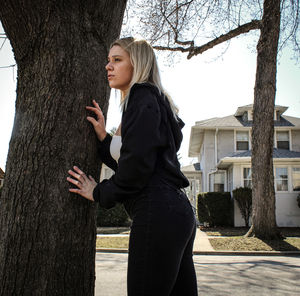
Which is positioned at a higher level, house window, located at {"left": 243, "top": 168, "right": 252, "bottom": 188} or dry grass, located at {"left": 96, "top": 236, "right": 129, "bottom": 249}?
house window, located at {"left": 243, "top": 168, "right": 252, "bottom": 188}

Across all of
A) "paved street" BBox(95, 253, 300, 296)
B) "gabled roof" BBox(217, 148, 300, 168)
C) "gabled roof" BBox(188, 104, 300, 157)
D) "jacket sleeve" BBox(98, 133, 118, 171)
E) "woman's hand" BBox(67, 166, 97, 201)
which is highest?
"gabled roof" BBox(188, 104, 300, 157)

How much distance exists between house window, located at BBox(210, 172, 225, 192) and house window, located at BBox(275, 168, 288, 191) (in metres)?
4.51

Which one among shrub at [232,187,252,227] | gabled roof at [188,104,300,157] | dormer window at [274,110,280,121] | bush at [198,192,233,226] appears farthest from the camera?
dormer window at [274,110,280,121]

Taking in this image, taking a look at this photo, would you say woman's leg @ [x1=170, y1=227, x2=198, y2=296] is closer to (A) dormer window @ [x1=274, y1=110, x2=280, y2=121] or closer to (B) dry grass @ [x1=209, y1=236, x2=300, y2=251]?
(B) dry grass @ [x1=209, y1=236, x2=300, y2=251]

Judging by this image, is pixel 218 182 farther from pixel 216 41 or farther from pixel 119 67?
pixel 119 67

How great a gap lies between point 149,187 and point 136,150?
23 centimetres

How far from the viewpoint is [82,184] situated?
6.99 ft

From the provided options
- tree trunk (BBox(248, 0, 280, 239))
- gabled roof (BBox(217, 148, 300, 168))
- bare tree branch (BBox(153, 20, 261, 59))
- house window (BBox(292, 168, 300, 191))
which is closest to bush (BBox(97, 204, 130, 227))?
gabled roof (BBox(217, 148, 300, 168))

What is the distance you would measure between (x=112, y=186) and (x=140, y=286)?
574 millimetres

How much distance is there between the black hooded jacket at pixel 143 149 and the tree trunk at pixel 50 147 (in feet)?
0.93

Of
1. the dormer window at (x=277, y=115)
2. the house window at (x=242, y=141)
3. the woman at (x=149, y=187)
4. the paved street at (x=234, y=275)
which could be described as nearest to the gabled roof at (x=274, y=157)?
the house window at (x=242, y=141)

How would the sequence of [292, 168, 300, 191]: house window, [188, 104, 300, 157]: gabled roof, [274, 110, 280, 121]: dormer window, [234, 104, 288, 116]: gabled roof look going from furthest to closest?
[274, 110, 280, 121]: dormer window < [234, 104, 288, 116]: gabled roof < [188, 104, 300, 157]: gabled roof < [292, 168, 300, 191]: house window

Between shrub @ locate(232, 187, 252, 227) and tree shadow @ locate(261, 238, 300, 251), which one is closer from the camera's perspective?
tree shadow @ locate(261, 238, 300, 251)

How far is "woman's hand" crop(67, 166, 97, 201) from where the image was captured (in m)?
2.12
